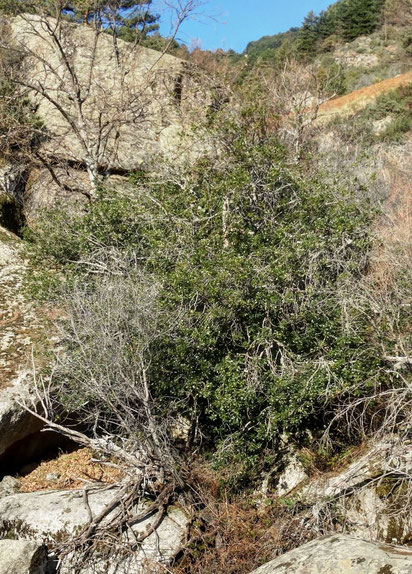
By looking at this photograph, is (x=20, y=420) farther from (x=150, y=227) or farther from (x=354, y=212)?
(x=354, y=212)

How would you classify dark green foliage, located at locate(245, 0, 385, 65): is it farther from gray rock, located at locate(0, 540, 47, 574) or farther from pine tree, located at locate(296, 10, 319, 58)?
gray rock, located at locate(0, 540, 47, 574)

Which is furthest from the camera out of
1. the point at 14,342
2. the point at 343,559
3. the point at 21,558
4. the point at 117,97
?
the point at 117,97

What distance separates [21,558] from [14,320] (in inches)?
188

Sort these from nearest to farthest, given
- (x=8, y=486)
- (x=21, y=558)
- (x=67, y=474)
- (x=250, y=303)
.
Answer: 1. (x=21, y=558)
2. (x=250, y=303)
3. (x=8, y=486)
4. (x=67, y=474)

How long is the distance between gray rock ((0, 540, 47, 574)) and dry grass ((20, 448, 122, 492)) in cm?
174

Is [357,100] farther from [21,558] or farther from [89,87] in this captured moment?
[21,558]

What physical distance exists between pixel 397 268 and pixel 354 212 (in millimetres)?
1581

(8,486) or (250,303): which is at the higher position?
(250,303)

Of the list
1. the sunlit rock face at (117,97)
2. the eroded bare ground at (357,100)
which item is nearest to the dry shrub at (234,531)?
the sunlit rock face at (117,97)

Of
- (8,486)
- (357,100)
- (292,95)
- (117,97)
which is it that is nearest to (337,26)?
(357,100)

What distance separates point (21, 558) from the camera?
551 centimetres

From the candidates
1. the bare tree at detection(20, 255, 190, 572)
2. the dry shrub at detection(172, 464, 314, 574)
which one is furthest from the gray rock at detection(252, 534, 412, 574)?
the bare tree at detection(20, 255, 190, 572)

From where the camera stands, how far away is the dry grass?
305 inches

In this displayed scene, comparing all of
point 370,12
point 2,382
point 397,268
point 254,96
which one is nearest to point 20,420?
point 2,382
